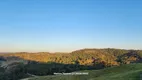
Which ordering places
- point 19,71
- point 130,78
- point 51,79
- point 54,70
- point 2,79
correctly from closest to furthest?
point 130,78 → point 51,79 → point 2,79 → point 54,70 → point 19,71

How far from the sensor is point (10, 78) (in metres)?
173

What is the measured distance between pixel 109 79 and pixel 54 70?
121897 mm

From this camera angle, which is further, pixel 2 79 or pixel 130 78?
pixel 2 79

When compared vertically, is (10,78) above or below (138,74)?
below

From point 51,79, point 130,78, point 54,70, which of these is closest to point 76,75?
point 51,79

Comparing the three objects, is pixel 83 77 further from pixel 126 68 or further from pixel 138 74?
pixel 138 74

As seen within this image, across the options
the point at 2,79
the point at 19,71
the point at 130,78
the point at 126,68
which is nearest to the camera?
the point at 130,78

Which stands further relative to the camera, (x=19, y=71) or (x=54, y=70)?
(x=19, y=71)

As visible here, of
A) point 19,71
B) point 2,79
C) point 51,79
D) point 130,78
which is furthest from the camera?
point 19,71

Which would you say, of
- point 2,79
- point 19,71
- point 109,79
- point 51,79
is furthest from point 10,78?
point 109,79

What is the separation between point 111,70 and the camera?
277ft

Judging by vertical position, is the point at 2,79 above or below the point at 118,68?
below

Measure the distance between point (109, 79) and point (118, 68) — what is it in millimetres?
25725

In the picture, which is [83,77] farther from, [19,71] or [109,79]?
[19,71]
